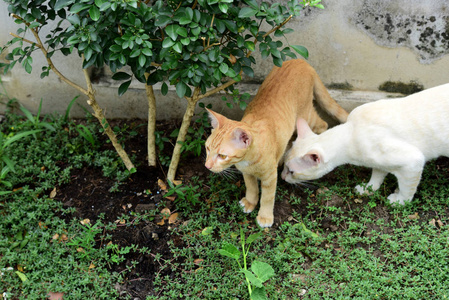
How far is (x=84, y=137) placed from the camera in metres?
4.34

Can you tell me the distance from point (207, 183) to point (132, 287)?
3.98 feet

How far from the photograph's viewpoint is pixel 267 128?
3.30 metres

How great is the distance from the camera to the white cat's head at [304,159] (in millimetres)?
3555

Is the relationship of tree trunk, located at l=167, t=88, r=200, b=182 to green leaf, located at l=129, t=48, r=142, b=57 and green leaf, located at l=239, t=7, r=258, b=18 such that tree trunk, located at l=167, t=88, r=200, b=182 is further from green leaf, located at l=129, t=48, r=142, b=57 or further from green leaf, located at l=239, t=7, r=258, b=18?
green leaf, located at l=239, t=7, r=258, b=18

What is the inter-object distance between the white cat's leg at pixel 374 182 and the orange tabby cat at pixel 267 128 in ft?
2.26

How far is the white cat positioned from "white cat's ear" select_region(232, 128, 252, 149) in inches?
32.3

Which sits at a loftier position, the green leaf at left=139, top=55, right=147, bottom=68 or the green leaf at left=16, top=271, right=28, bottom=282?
the green leaf at left=139, top=55, right=147, bottom=68

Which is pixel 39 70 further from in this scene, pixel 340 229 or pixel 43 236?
pixel 340 229

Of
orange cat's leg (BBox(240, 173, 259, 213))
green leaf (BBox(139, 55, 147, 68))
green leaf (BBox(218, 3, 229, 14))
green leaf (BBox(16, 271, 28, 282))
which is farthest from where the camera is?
orange cat's leg (BBox(240, 173, 259, 213))

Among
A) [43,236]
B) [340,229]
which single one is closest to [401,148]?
[340,229]

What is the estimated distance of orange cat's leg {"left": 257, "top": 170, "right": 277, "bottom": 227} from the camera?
11.2ft

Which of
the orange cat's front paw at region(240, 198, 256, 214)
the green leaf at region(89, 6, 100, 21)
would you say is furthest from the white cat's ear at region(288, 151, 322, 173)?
the green leaf at region(89, 6, 100, 21)

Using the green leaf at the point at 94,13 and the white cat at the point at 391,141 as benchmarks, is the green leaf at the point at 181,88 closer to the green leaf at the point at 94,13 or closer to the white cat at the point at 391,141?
the green leaf at the point at 94,13

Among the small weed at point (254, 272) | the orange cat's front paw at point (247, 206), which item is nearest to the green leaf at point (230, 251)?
the small weed at point (254, 272)
